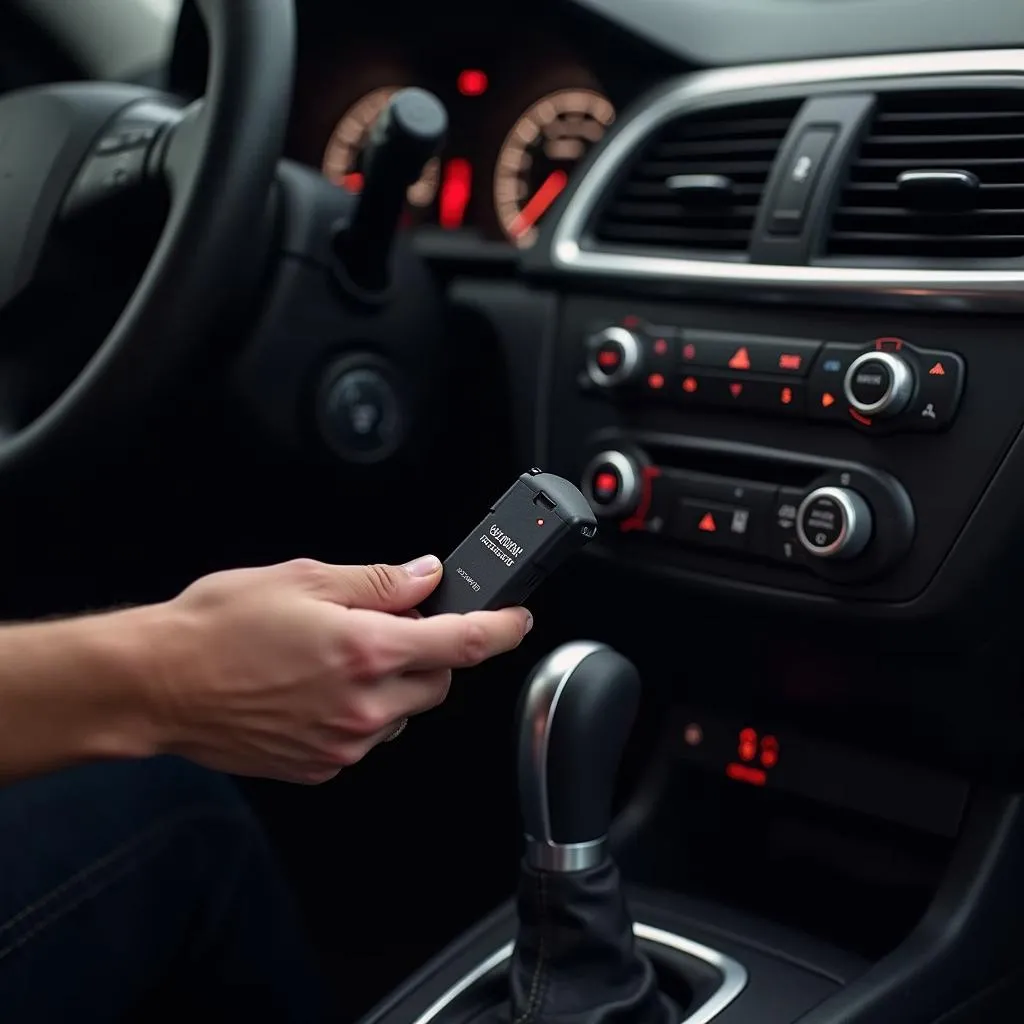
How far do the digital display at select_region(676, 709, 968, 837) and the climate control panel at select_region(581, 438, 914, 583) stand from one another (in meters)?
0.17

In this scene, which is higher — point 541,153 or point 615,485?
point 541,153

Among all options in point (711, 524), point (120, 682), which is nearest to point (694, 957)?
point (711, 524)

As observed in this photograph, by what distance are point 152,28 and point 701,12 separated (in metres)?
0.54

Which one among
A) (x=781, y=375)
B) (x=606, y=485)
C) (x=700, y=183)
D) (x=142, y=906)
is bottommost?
(x=142, y=906)

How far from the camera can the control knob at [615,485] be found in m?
1.10

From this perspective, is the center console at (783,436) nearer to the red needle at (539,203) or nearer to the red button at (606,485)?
the red button at (606,485)

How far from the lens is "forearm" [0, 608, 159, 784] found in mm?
678

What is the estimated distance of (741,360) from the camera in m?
1.04

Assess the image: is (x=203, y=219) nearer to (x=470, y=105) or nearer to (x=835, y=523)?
(x=835, y=523)

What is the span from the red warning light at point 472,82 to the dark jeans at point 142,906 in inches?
29.2

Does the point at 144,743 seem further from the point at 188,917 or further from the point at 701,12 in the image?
the point at 701,12

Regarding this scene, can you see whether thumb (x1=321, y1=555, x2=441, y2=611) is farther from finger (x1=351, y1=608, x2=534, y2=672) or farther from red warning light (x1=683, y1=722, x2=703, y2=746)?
red warning light (x1=683, y1=722, x2=703, y2=746)

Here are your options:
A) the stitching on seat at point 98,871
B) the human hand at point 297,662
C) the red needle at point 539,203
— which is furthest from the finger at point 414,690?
the red needle at point 539,203

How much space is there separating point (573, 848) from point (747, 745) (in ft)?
1.01
